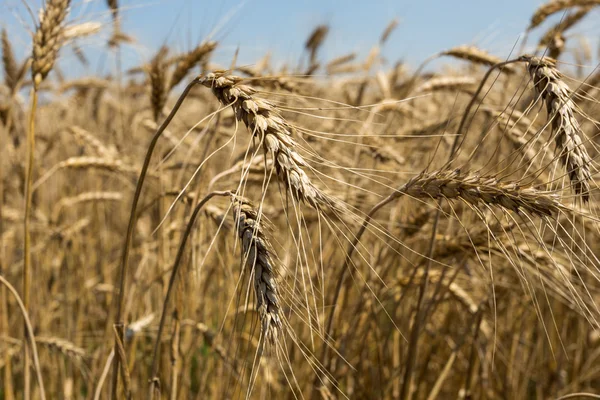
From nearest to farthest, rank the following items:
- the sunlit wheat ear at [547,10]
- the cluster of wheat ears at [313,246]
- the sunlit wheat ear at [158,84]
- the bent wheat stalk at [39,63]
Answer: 1. the cluster of wheat ears at [313,246]
2. the bent wheat stalk at [39,63]
3. the sunlit wheat ear at [158,84]
4. the sunlit wheat ear at [547,10]

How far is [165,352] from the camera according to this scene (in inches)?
69.2

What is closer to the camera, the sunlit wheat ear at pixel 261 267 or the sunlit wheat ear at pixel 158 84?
the sunlit wheat ear at pixel 261 267

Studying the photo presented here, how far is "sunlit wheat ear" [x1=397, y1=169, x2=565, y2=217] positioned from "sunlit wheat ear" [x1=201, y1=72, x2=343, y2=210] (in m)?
0.15

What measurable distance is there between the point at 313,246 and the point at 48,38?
4.15 feet

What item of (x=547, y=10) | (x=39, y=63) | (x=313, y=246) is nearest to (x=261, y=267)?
(x=39, y=63)

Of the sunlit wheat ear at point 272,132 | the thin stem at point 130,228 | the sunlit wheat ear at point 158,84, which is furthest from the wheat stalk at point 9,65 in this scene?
the sunlit wheat ear at point 272,132

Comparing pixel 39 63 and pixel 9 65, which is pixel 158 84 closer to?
pixel 39 63

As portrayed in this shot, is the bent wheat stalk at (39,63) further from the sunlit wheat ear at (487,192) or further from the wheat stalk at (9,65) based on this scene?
the wheat stalk at (9,65)

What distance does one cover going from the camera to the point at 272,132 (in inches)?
34.3

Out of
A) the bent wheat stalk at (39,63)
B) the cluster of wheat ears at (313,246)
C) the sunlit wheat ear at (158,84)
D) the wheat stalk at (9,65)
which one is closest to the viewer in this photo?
the cluster of wheat ears at (313,246)

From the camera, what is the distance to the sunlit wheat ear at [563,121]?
1000mm

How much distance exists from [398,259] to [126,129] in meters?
2.01

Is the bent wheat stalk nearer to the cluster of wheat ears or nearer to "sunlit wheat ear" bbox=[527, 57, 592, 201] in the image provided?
the cluster of wheat ears

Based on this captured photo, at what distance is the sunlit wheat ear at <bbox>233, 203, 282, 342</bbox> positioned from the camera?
846 mm
